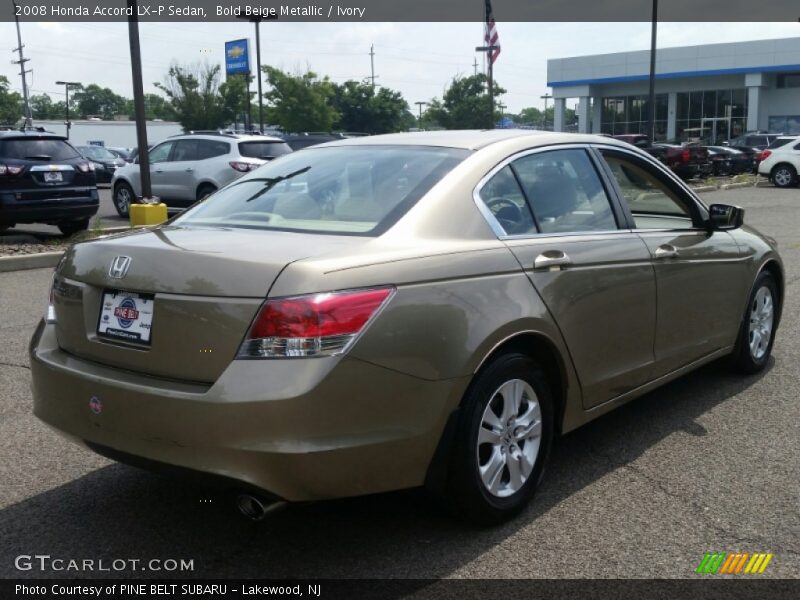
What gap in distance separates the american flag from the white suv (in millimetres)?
9228

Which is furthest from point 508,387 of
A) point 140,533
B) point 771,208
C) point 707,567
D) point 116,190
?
point 771,208

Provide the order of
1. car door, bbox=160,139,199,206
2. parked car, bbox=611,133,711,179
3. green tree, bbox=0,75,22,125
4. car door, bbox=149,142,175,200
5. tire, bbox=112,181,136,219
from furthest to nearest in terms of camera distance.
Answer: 1. green tree, bbox=0,75,22,125
2. parked car, bbox=611,133,711,179
3. tire, bbox=112,181,136,219
4. car door, bbox=149,142,175,200
5. car door, bbox=160,139,199,206

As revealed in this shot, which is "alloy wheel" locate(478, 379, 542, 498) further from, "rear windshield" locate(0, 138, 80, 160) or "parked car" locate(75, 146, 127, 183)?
"parked car" locate(75, 146, 127, 183)

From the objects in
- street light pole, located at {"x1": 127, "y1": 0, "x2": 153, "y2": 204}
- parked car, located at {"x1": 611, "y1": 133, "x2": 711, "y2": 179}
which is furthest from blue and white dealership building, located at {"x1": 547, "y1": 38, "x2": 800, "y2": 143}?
street light pole, located at {"x1": 127, "y1": 0, "x2": 153, "y2": 204}

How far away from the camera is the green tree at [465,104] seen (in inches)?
2650

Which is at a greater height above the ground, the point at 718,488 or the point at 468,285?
the point at 468,285

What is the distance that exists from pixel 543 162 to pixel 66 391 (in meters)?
2.34

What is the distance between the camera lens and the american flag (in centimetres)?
2933

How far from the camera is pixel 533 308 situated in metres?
3.64

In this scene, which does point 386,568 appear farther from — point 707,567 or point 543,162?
point 543,162

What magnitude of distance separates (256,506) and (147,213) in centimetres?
1059

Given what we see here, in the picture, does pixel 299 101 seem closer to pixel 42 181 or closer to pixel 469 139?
pixel 42 181

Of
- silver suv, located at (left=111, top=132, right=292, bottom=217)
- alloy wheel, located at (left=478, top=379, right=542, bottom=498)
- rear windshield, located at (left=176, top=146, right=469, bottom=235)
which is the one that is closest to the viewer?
alloy wheel, located at (left=478, top=379, right=542, bottom=498)

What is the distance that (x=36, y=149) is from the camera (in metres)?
12.8
